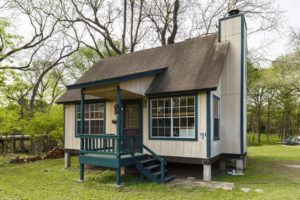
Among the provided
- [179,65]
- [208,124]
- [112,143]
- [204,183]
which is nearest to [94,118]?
[112,143]

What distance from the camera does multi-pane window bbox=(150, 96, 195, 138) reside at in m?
8.48

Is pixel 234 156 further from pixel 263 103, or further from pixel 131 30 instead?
pixel 263 103

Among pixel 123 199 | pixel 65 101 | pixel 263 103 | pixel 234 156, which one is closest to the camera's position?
pixel 123 199

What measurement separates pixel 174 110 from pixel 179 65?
2052 mm

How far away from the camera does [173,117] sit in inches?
346

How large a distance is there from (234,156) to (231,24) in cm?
492

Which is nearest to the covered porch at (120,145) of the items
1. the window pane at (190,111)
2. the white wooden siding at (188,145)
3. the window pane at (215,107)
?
the white wooden siding at (188,145)

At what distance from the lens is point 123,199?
634cm

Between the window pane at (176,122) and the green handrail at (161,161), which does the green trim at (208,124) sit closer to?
the window pane at (176,122)

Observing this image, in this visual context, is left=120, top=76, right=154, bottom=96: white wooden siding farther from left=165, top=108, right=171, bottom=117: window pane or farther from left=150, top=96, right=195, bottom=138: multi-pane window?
left=165, top=108, right=171, bottom=117: window pane

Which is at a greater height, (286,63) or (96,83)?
(286,63)

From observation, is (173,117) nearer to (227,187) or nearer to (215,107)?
(215,107)

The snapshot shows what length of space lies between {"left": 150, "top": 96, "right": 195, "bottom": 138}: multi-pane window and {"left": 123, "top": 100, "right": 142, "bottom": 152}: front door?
24.5 inches

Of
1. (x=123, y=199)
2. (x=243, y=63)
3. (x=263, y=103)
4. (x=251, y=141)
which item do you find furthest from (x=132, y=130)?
(x=251, y=141)
